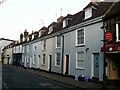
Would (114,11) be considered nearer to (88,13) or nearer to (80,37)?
(88,13)

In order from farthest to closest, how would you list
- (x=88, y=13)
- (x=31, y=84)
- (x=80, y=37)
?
(x=80, y=37)
(x=88, y=13)
(x=31, y=84)

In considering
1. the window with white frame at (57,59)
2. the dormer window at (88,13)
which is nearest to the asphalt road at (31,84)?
the dormer window at (88,13)

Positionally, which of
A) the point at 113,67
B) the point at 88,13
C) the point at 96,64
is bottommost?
the point at 113,67

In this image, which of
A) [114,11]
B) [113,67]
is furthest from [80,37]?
[113,67]

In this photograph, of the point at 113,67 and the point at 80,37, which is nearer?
the point at 113,67

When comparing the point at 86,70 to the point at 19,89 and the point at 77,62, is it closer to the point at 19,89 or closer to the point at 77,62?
the point at 77,62

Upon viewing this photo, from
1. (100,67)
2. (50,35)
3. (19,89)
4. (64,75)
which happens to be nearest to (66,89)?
(19,89)

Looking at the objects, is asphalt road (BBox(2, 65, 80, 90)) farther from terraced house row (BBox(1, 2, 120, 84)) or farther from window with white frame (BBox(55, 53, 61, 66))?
window with white frame (BBox(55, 53, 61, 66))

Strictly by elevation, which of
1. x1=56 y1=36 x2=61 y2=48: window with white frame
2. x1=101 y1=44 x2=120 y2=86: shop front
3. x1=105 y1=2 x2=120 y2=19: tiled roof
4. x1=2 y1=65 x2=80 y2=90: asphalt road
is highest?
x1=105 y1=2 x2=120 y2=19: tiled roof

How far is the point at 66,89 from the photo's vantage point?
17438mm

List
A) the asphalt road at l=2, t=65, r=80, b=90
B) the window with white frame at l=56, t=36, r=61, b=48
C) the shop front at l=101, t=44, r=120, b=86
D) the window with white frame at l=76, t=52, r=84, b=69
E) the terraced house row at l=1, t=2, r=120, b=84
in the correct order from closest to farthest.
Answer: the asphalt road at l=2, t=65, r=80, b=90 < the shop front at l=101, t=44, r=120, b=86 < the terraced house row at l=1, t=2, r=120, b=84 < the window with white frame at l=76, t=52, r=84, b=69 < the window with white frame at l=56, t=36, r=61, b=48

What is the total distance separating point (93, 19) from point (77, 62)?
5596 mm

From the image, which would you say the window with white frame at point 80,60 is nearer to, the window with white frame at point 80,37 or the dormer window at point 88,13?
the window with white frame at point 80,37

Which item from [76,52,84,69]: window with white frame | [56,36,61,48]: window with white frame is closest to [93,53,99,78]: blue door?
[76,52,84,69]: window with white frame
